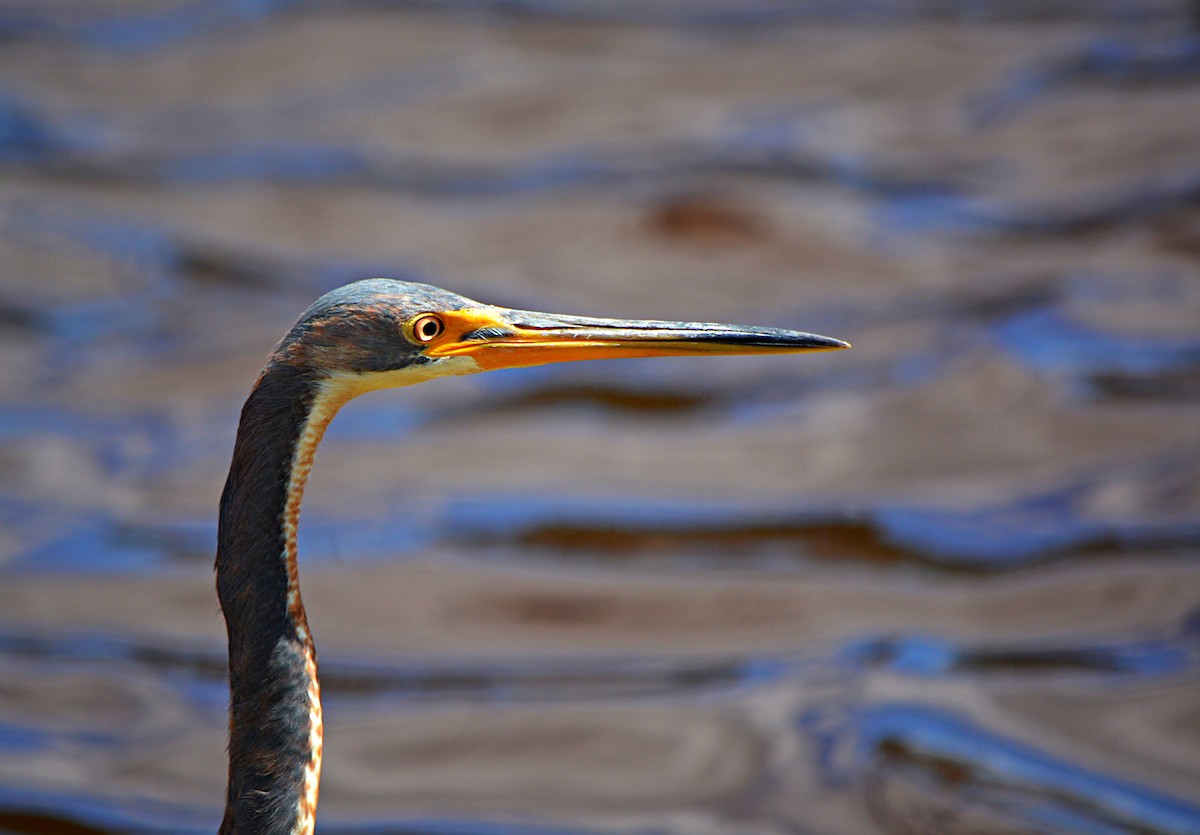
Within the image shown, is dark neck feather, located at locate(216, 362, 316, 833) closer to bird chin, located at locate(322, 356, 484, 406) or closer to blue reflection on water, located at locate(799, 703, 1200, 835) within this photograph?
bird chin, located at locate(322, 356, 484, 406)

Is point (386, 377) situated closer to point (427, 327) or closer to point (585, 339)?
point (427, 327)

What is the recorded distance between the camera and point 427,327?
289 cm

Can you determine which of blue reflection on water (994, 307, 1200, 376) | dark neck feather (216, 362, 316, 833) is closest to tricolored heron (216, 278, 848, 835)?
dark neck feather (216, 362, 316, 833)

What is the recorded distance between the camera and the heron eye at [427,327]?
286cm

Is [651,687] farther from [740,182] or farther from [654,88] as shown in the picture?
[654,88]

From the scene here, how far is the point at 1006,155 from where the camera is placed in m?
7.57

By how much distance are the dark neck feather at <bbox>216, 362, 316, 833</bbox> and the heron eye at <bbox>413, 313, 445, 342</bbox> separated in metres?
0.25

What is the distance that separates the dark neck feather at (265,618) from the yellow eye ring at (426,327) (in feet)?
0.81

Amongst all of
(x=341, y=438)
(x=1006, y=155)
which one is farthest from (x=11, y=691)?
(x=1006, y=155)

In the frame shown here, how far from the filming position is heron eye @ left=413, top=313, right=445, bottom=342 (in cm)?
286

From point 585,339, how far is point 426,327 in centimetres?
31

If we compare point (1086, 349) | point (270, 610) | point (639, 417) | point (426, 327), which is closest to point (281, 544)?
point (270, 610)

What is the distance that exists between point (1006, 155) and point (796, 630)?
11.3 feet

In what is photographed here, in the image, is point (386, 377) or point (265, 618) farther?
point (386, 377)
